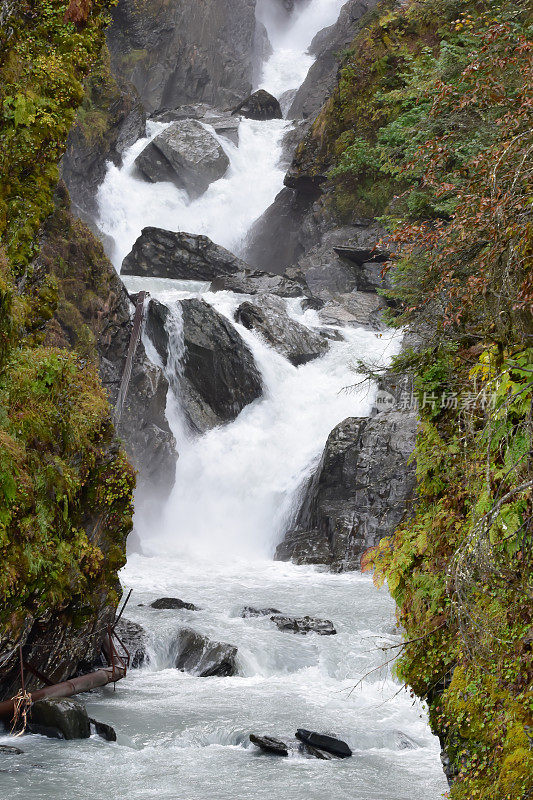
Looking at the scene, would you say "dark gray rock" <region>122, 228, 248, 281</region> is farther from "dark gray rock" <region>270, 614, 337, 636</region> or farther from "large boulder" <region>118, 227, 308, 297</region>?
"dark gray rock" <region>270, 614, 337, 636</region>

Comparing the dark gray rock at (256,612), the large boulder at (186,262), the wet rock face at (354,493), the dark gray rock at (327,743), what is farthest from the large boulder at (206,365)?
the dark gray rock at (327,743)

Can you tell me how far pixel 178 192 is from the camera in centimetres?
4269

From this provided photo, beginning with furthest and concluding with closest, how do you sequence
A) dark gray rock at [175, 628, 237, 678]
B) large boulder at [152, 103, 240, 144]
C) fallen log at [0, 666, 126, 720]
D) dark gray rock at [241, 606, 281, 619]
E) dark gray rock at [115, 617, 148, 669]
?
large boulder at [152, 103, 240, 144] → dark gray rock at [241, 606, 281, 619] → dark gray rock at [115, 617, 148, 669] → dark gray rock at [175, 628, 237, 678] → fallen log at [0, 666, 126, 720]

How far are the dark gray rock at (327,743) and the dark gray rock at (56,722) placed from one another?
8.85 ft

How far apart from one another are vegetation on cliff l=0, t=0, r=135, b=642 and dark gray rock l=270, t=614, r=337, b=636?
4374 millimetres

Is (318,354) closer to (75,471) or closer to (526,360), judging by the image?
(75,471)

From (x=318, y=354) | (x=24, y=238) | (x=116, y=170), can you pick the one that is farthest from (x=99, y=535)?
(x=116, y=170)

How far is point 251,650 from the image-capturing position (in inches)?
463

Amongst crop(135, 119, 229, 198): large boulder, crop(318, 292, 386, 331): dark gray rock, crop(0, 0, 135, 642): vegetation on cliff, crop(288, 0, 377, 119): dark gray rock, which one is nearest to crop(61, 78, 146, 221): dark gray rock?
crop(135, 119, 229, 198): large boulder

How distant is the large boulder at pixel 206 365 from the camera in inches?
1005

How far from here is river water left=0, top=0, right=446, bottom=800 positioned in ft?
24.5

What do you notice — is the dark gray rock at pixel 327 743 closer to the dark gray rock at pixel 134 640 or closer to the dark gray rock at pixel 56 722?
the dark gray rock at pixel 56 722

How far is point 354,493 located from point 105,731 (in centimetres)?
1335

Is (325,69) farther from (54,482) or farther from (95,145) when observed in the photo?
(54,482)
